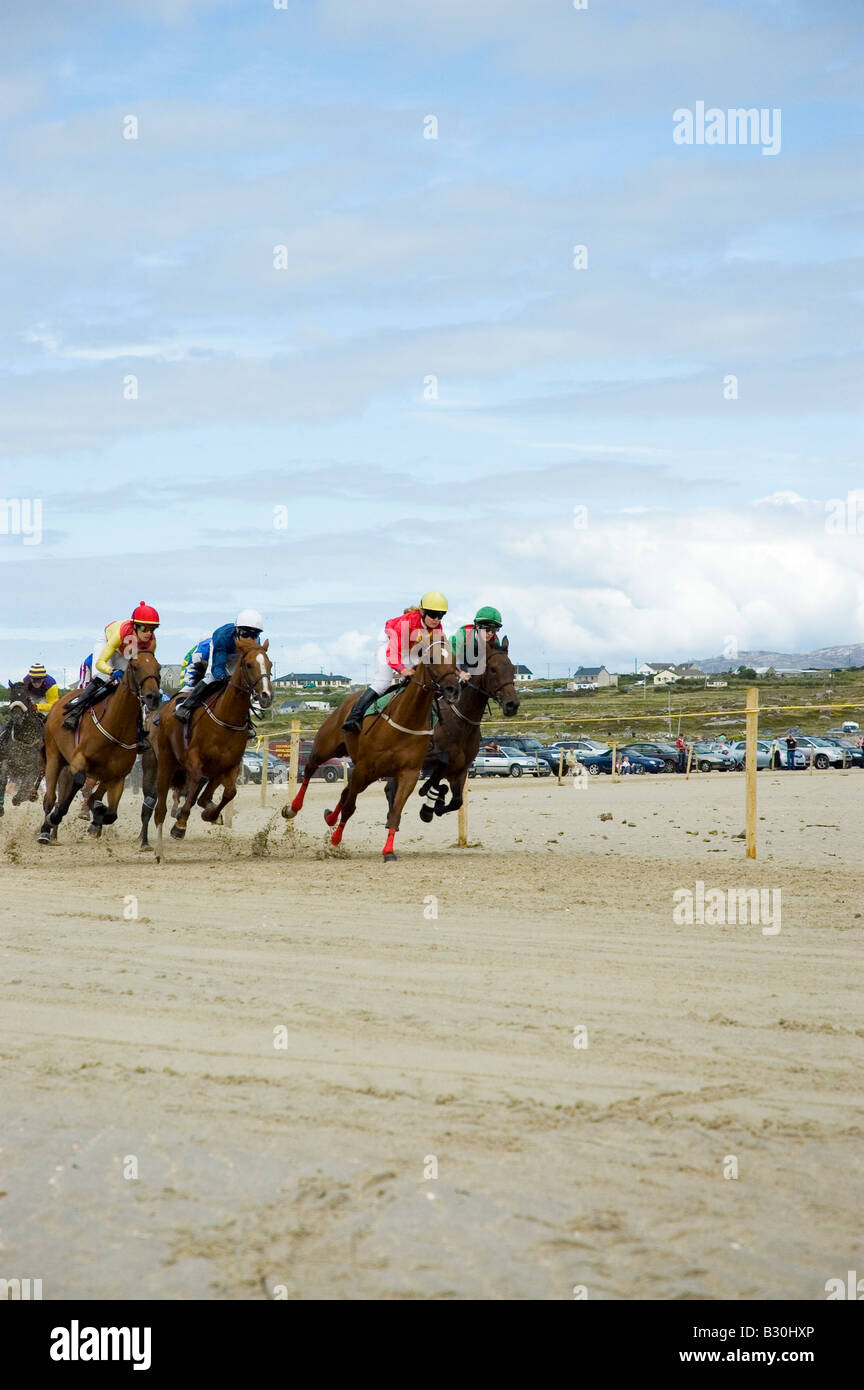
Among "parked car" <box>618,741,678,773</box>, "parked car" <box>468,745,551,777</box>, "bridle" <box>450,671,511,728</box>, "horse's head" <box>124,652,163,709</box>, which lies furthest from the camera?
"parked car" <box>618,741,678,773</box>

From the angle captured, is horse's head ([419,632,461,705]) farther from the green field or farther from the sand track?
the green field

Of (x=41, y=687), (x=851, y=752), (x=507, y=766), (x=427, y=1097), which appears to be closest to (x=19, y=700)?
(x=41, y=687)

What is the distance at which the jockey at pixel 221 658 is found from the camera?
15578mm

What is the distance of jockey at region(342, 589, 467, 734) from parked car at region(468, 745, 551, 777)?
3930 cm

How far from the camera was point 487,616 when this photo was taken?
16.5 metres

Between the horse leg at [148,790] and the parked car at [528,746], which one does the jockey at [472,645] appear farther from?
the parked car at [528,746]

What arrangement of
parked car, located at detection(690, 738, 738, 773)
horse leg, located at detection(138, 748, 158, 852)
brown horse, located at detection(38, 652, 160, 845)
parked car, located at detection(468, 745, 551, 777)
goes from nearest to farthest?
brown horse, located at detection(38, 652, 160, 845), horse leg, located at detection(138, 748, 158, 852), parked car, located at detection(468, 745, 551, 777), parked car, located at detection(690, 738, 738, 773)

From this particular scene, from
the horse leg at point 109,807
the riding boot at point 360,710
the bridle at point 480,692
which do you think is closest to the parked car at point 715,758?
the bridle at point 480,692

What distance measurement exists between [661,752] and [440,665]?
4545 centimetres

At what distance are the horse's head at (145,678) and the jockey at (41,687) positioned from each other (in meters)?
5.93

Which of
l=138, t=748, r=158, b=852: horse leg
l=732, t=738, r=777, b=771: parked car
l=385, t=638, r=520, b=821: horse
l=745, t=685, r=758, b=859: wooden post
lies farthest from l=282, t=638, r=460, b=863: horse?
l=732, t=738, r=777, b=771: parked car

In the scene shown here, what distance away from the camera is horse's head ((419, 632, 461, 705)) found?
1507 centimetres
